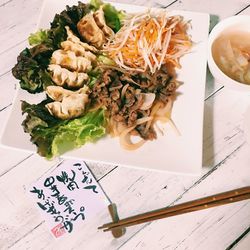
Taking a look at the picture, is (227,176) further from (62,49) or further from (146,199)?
(62,49)

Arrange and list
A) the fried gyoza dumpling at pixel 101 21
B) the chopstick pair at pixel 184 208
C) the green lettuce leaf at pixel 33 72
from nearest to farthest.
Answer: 1. the chopstick pair at pixel 184 208
2. the green lettuce leaf at pixel 33 72
3. the fried gyoza dumpling at pixel 101 21

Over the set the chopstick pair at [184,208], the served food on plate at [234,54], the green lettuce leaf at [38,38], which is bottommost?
the chopstick pair at [184,208]

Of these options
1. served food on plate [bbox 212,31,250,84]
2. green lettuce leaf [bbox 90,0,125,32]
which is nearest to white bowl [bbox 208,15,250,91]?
served food on plate [bbox 212,31,250,84]

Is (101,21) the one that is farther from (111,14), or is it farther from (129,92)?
(129,92)

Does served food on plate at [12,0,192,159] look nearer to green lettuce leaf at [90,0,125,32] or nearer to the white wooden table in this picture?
green lettuce leaf at [90,0,125,32]

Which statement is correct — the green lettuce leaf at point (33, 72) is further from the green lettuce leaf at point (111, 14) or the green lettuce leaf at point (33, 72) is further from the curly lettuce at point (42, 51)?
the green lettuce leaf at point (111, 14)

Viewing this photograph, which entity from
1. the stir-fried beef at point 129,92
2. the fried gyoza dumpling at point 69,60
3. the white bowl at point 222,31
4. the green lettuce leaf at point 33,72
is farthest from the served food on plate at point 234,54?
the green lettuce leaf at point 33,72

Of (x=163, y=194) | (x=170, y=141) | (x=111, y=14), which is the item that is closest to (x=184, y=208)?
(x=163, y=194)
